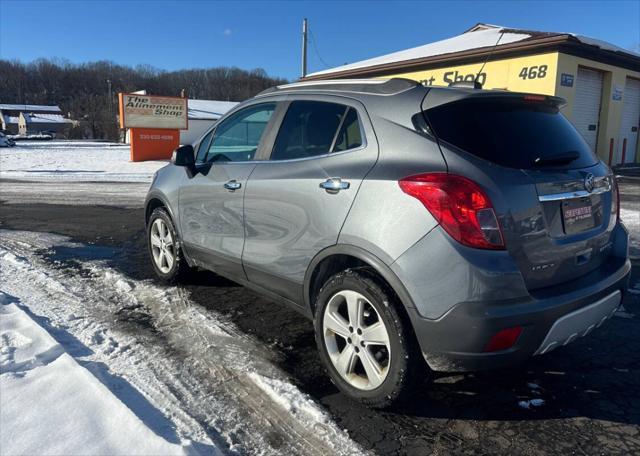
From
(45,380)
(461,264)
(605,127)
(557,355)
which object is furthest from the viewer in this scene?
(605,127)

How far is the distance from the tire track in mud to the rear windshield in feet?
5.46

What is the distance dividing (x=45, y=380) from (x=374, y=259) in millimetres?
2050

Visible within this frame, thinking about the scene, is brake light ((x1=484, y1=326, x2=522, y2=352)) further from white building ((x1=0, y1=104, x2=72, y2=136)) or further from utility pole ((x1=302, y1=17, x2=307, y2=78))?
white building ((x1=0, y1=104, x2=72, y2=136))

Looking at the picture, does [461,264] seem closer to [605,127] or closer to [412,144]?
[412,144]

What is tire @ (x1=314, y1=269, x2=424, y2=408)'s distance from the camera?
2615mm

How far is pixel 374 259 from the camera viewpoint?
265 centimetres

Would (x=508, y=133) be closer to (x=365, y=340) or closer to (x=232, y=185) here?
(x=365, y=340)

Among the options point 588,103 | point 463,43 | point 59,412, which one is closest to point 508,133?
point 59,412

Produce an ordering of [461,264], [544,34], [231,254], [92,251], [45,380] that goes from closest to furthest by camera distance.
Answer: [461,264], [45,380], [231,254], [92,251], [544,34]

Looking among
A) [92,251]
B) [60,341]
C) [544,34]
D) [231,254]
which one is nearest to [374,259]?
[231,254]

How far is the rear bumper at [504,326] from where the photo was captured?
2395 millimetres

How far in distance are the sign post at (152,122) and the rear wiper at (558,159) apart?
2385 cm

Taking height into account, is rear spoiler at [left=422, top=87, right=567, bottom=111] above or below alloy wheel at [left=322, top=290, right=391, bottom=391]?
above

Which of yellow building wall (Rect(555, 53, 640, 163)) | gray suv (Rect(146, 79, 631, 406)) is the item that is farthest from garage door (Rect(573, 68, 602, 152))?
gray suv (Rect(146, 79, 631, 406))
